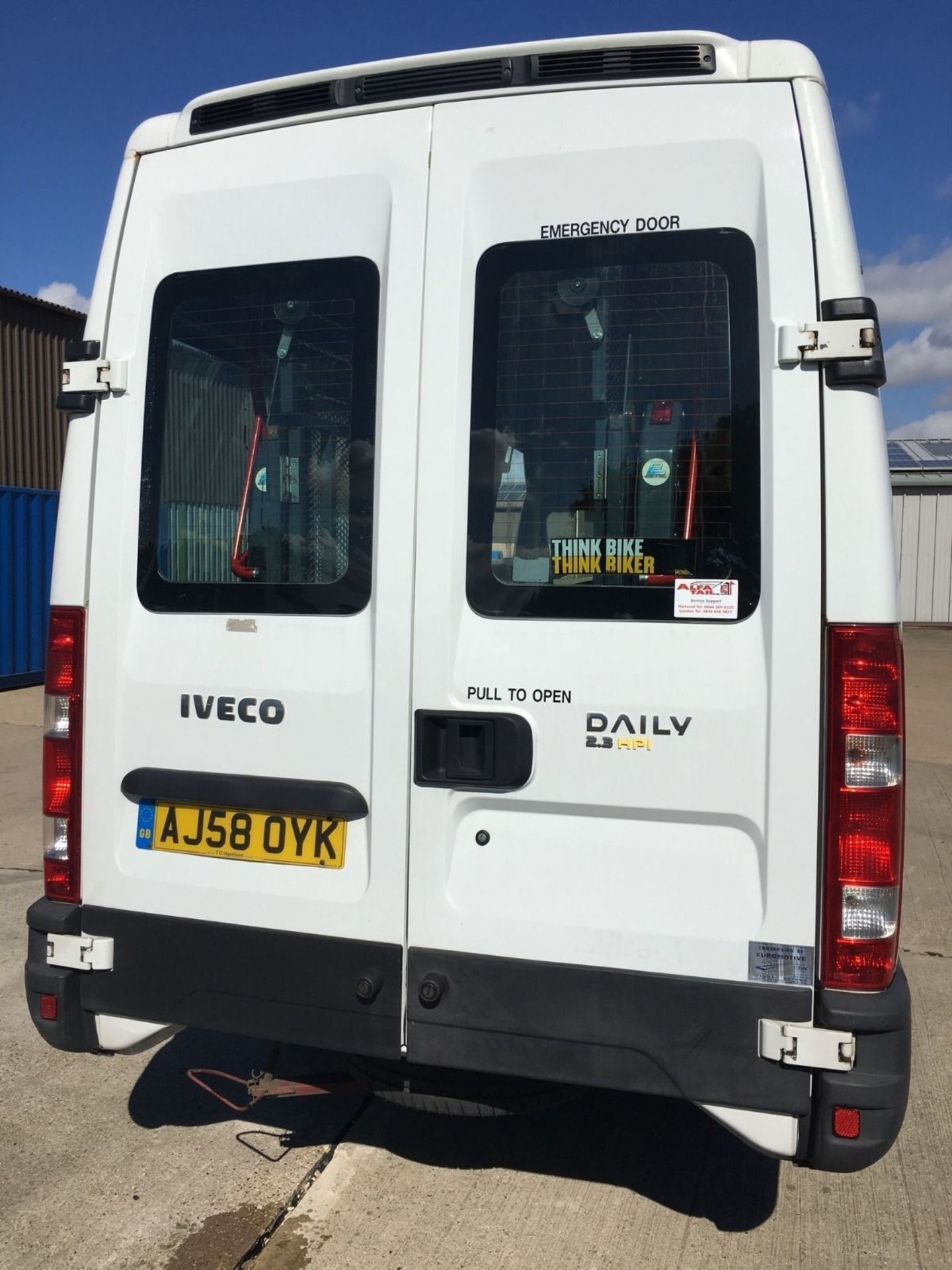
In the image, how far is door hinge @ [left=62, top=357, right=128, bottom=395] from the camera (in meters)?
2.93

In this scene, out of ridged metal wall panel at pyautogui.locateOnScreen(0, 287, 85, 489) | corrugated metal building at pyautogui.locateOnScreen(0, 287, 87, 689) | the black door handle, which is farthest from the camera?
ridged metal wall panel at pyautogui.locateOnScreen(0, 287, 85, 489)

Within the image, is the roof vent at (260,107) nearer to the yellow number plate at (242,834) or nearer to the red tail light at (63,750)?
the red tail light at (63,750)

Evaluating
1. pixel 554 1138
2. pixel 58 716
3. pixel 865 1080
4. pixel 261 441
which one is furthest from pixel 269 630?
pixel 554 1138

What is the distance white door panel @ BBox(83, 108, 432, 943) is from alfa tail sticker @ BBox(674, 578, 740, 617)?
25.1 inches

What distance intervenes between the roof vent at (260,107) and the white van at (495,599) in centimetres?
1

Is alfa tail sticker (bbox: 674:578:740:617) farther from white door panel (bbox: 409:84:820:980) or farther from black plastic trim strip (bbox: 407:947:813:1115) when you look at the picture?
black plastic trim strip (bbox: 407:947:813:1115)

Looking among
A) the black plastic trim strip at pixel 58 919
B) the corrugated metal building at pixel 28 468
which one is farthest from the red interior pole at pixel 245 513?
the corrugated metal building at pixel 28 468

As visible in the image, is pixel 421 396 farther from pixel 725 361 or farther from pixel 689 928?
pixel 689 928

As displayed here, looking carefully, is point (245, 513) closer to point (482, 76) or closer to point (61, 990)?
point (482, 76)

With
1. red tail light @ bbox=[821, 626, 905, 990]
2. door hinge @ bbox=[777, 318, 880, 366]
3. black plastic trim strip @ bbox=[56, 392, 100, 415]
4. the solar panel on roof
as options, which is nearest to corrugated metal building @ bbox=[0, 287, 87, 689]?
black plastic trim strip @ bbox=[56, 392, 100, 415]

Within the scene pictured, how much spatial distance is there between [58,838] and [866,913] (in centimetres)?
205

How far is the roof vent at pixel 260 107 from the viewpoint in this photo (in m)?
2.81

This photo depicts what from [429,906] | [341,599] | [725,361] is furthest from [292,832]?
[725,361]

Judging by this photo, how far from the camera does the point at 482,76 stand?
2.68 metres
